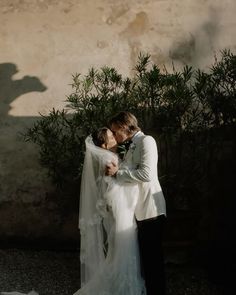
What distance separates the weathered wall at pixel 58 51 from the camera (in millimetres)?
6949

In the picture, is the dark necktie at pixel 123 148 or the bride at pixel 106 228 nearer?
the bride at pixel 106 228

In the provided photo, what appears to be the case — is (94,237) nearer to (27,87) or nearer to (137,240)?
(137,240)

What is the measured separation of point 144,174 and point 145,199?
0.28 meters

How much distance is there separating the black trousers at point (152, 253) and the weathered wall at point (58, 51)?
2.33m

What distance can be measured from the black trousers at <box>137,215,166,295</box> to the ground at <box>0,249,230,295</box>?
771 millimetres

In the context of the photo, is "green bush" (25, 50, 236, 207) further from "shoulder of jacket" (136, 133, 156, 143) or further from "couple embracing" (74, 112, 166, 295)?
"shoulder of jacket" (136, 133, 156, 143)

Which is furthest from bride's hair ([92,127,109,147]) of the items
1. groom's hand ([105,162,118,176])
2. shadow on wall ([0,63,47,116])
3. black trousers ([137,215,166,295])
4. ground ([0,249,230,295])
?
shadow on wall ([0,63,47,116])

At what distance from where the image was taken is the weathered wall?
22.8 feet

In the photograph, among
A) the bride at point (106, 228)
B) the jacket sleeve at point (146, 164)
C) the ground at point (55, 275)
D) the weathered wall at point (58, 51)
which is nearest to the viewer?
the jacket sleeve at point (146, 164)

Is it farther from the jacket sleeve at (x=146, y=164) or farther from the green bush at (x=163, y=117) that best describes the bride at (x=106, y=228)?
the green bush at (x=163, y=117)

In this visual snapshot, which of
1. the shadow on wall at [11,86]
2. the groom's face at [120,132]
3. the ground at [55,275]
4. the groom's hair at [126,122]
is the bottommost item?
the ground at [55,275]

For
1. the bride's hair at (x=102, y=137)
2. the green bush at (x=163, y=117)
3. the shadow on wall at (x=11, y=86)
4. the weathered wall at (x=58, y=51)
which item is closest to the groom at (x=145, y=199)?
the bride's hair at (x=102, y=137)

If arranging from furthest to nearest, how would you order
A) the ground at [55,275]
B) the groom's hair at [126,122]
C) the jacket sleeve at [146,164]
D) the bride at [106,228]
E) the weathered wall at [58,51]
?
the weathered wall at [58,51] < the ground at [55,275] < the bride at [106,228] < the groom's hair at [126,122] < the jacket sleeve at [146,164]

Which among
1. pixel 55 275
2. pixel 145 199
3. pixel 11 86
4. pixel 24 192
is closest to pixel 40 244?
pixel 24 192
